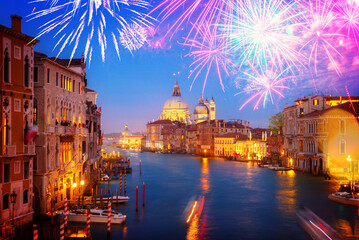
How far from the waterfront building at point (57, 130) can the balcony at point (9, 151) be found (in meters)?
2.90

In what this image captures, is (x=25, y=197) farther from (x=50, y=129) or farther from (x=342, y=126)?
(x=342, y=126)

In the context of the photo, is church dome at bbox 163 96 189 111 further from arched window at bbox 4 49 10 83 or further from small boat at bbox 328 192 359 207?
arched window at bbox 4 49 10 83

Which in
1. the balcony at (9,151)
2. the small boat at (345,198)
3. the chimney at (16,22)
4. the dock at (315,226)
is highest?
the chimney at (16,22)

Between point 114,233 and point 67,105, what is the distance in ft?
22.5

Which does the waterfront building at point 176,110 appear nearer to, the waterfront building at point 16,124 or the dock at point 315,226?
the dock at point 315,226

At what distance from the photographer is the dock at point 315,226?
17.9 meters

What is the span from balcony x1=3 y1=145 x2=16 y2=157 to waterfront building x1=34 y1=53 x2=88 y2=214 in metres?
2.90

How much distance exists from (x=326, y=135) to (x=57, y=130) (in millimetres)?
26680

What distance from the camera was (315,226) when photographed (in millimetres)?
19875

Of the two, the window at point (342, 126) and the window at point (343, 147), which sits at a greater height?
the window at point (342, 126)

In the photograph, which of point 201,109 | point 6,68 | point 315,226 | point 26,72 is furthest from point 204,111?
point 6,68

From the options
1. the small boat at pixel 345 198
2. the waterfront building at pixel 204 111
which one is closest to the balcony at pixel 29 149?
the small boat at pixel 345 198

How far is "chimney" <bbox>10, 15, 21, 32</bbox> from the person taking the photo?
16.7m

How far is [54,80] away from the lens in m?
19.8
